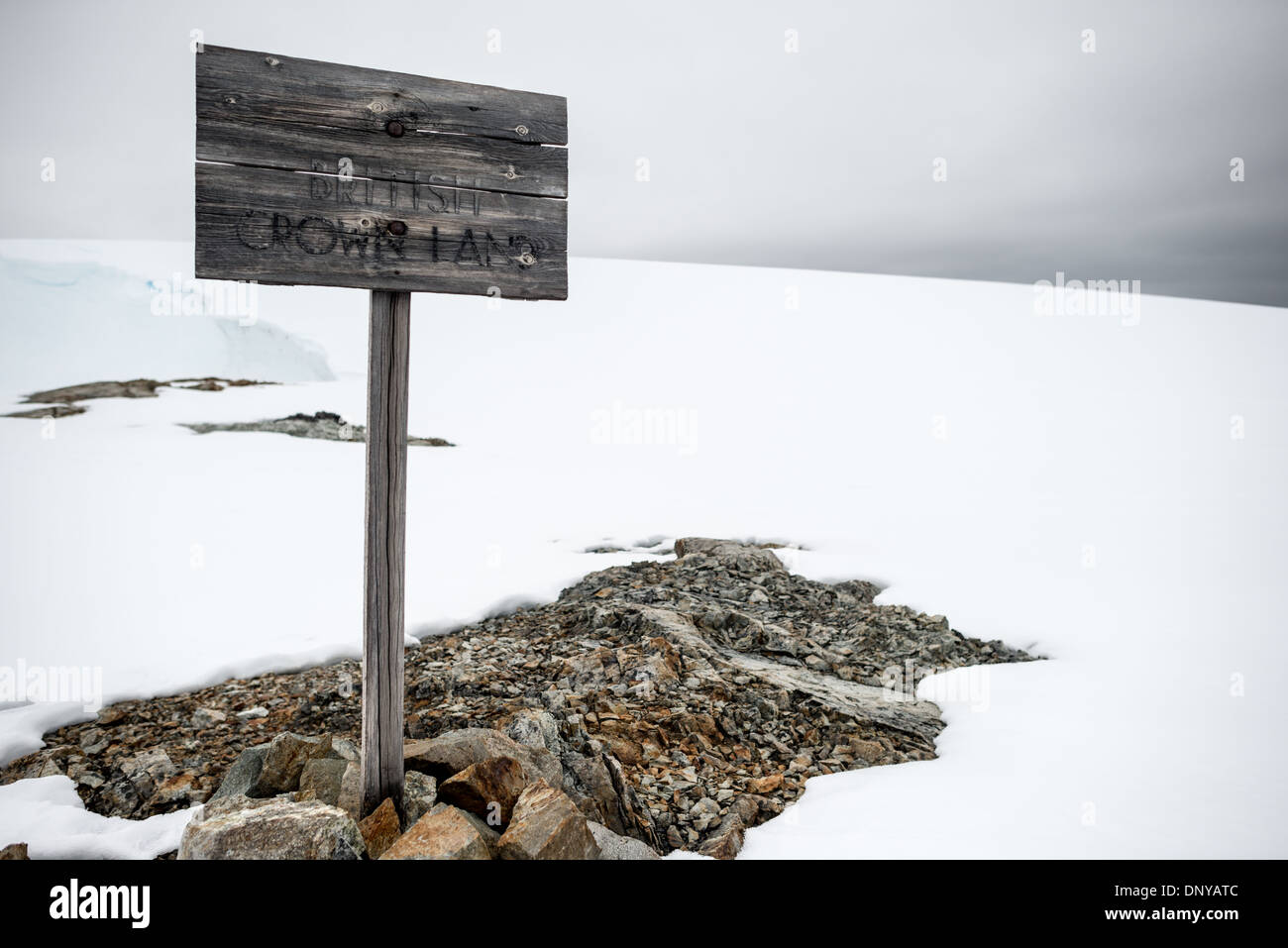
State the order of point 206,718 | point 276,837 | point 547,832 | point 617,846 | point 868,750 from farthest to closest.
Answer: point 206,718
point 868,750
point 617,846
point 547,832
point 276,837

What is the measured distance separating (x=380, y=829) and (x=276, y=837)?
39 cm

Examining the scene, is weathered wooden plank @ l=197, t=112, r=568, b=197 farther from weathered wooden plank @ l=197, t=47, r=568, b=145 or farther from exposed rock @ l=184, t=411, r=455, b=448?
exposed rock @ l=184, t=411, r=455, b=448

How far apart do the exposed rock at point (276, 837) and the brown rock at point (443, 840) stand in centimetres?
19

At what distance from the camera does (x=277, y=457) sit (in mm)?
11742

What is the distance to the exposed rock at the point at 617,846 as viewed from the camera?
3299mm

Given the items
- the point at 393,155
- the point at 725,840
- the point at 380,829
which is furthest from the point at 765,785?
the point at 393,155

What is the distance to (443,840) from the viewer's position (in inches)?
113

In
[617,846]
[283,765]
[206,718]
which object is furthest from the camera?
[206,718]

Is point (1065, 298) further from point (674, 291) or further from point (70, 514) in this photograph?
point (70, 514)

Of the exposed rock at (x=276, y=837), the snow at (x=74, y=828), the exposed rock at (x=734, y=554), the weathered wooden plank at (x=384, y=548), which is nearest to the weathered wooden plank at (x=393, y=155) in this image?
the weathered wooden plank at (x=384, y=548)

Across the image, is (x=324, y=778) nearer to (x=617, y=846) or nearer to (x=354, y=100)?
(x=617, y=846)

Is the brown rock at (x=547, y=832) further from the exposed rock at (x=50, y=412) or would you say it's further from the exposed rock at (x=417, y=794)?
the exposed rock at (x=50, y=412)

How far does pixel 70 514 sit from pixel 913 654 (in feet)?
29.8

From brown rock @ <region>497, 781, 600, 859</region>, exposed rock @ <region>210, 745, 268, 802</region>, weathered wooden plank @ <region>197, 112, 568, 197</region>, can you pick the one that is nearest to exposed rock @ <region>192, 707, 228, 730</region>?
exposed rock @ <region>210, 745, 268, 802</region>
